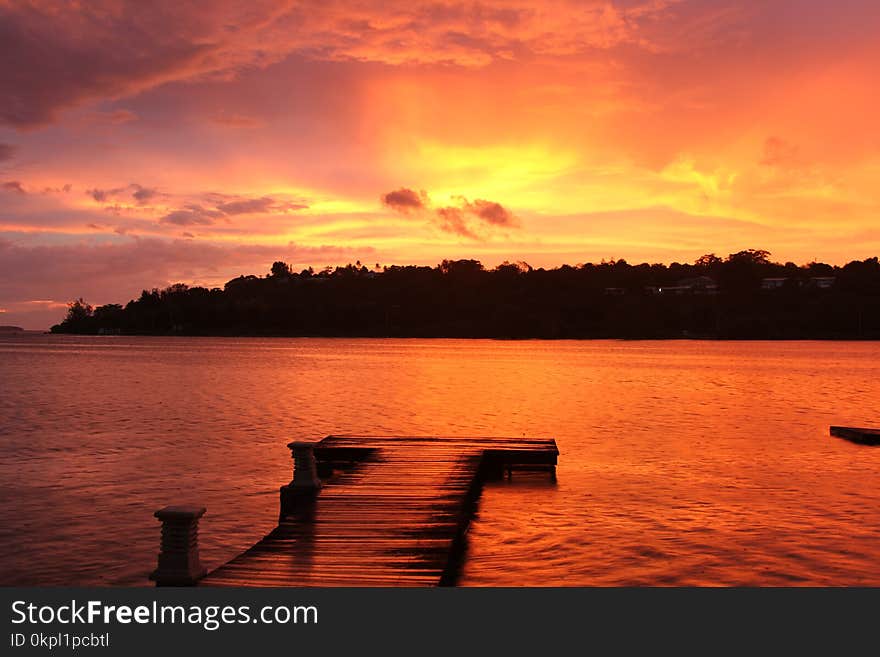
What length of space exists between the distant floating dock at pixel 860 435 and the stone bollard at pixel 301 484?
23699 mm

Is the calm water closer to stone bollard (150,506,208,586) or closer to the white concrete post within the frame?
the white concrete post

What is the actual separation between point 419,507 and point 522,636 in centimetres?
682

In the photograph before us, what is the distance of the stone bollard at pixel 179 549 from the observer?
10.6 meters

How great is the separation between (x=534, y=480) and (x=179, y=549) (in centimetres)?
1383

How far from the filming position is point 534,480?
2317 cm

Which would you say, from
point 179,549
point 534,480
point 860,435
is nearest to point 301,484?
point 179,549

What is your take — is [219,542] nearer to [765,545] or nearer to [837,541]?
[765,545]

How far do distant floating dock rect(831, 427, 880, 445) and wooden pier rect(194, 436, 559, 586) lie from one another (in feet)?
49.1

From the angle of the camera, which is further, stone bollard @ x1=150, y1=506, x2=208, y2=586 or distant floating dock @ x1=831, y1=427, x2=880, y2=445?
distant floating dock @ x1=831, y1=427, x2=880, y2=445

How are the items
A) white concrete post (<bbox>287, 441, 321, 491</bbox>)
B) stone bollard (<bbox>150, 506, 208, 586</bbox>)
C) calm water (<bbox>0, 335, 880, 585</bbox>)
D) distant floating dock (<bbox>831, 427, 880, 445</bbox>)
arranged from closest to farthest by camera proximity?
stone bollard (<bbox>150, 506, 208, 586</bbox>) → calm water (<bbox>0, 335, 880, 585</bbox>) → white concrete post (<bbox>287, 441, 321, 491</bbox>) → distant floating dock (<bbox>831, 427, 880, 445</bbox>)

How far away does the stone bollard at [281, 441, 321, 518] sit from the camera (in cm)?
1564

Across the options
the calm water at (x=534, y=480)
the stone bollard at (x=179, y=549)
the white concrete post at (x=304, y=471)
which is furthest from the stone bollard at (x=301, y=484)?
the stone bollard at (x=179, y=549)

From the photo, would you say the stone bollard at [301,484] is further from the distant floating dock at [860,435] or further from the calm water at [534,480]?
the distant floating dock at [860,435]

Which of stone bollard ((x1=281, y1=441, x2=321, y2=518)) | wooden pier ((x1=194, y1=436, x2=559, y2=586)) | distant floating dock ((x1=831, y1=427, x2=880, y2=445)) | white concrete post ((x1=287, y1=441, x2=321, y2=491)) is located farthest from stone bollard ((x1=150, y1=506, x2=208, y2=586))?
distant floating dock ((x1=831, y1=427, x2=880, y2=445))
